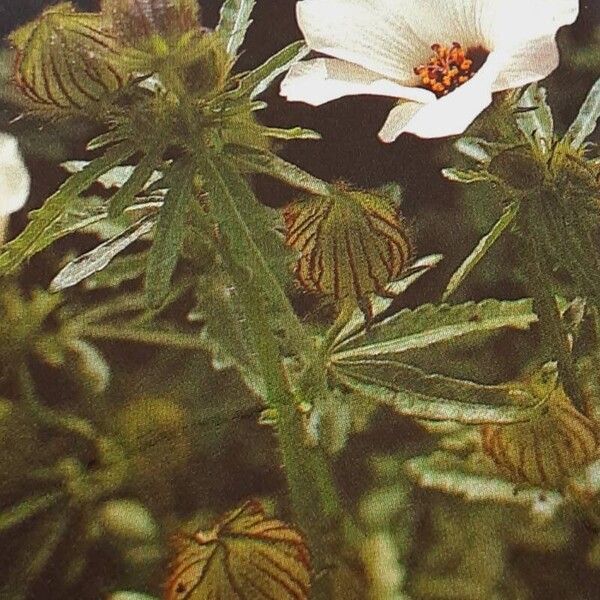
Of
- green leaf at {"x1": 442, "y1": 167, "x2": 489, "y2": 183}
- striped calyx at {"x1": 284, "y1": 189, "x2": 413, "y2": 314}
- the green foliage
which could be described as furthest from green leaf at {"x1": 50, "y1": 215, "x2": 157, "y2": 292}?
green leaf at {"x1": 442, "y1": 167, "x2": 489, "y2": 183}

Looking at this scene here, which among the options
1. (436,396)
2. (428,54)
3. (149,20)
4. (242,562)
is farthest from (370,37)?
(242,562)

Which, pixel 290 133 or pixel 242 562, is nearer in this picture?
pixel 242 562

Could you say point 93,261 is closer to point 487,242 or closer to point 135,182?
point 135,182

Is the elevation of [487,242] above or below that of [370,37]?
below

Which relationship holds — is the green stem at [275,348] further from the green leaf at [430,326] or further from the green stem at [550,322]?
the green stem at [550,322]

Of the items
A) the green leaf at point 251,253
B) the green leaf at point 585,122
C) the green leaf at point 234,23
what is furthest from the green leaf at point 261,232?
the green leaf at point 585,122

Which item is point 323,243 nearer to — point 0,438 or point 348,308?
point 348,308
